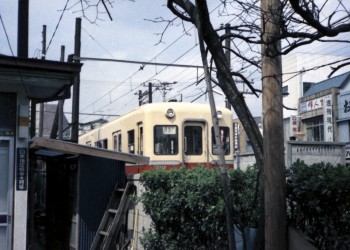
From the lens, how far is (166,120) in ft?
44.8

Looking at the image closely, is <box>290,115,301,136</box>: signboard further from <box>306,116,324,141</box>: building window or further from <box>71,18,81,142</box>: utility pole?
<box>71,18,81,142</box>: utility pole

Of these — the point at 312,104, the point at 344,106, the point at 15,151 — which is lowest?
the point at 15,151

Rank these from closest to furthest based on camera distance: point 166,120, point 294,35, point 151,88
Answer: point 294,35 → point 166,120 → point 151,88

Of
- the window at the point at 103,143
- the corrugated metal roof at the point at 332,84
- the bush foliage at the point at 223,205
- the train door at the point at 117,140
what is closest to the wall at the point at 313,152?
the train door at the point at 117,140

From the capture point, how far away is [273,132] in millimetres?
4578

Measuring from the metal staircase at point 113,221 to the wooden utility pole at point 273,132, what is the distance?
5.16m

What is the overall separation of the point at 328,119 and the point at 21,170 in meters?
31.1

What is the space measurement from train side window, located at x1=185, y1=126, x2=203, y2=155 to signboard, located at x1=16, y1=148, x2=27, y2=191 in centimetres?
594

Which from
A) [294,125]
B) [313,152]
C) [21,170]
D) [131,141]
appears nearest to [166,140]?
[131,141]

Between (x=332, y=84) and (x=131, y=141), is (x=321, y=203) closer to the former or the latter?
(x=131, y=141)

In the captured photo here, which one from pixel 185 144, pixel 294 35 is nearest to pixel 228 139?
pixel 185 144

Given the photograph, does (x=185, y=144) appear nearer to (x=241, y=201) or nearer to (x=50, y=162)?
(x=50, y=162)

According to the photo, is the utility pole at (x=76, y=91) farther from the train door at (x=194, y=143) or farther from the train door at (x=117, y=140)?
the train door at (x=194, y=143)

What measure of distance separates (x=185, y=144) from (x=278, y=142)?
9.26 meters
